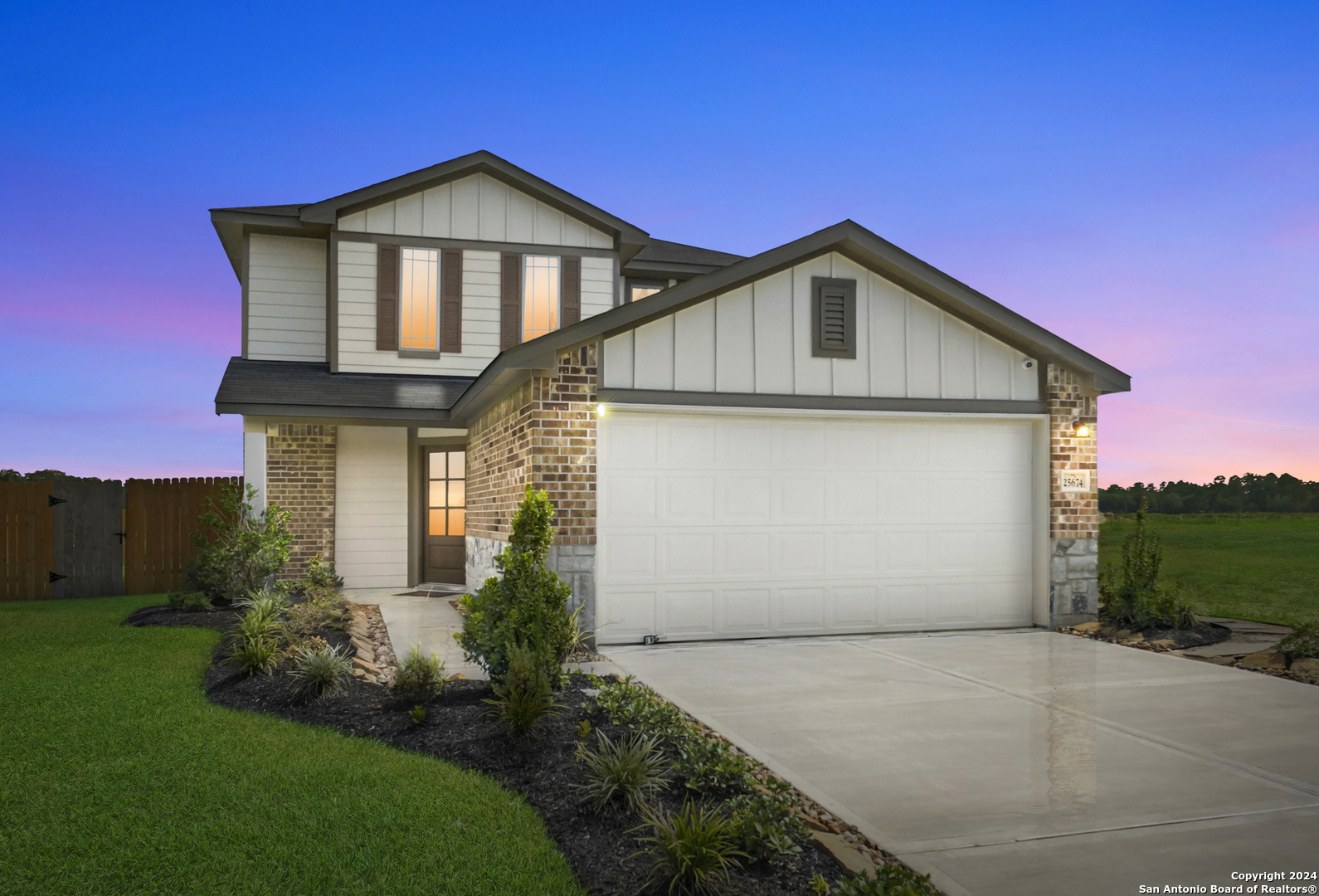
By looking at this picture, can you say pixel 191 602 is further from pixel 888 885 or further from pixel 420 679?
pixel 888 885

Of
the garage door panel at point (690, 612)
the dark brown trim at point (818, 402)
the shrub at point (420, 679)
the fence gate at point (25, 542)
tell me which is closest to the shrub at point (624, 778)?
the shrub at point (420, 679)

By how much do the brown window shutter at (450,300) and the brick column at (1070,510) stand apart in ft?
29.3

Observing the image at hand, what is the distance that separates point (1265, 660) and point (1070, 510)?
2.64 metres

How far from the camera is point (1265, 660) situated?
8422 mm

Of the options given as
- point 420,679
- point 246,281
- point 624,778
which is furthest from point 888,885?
point 246,281

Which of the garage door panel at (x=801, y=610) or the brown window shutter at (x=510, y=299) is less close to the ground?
the brown window shutter at (x=510, y=299)

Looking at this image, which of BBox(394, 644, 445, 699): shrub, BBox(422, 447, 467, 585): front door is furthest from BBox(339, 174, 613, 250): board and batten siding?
BBox(394, 644, 445, 699): shrub

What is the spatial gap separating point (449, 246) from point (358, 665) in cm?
860

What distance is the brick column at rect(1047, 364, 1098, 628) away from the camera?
415 inches

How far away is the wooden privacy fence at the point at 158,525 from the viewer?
49.0ft

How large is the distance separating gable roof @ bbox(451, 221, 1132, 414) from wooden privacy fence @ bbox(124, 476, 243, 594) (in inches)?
279

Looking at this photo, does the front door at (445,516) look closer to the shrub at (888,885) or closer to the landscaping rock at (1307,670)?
the landscaping rock at (1307,670)

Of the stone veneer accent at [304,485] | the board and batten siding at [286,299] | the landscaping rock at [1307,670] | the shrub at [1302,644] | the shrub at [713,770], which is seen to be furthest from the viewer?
the board and batten siding at [286,299]

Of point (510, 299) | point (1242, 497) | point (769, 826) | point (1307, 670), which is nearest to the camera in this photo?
point (769, 826)
